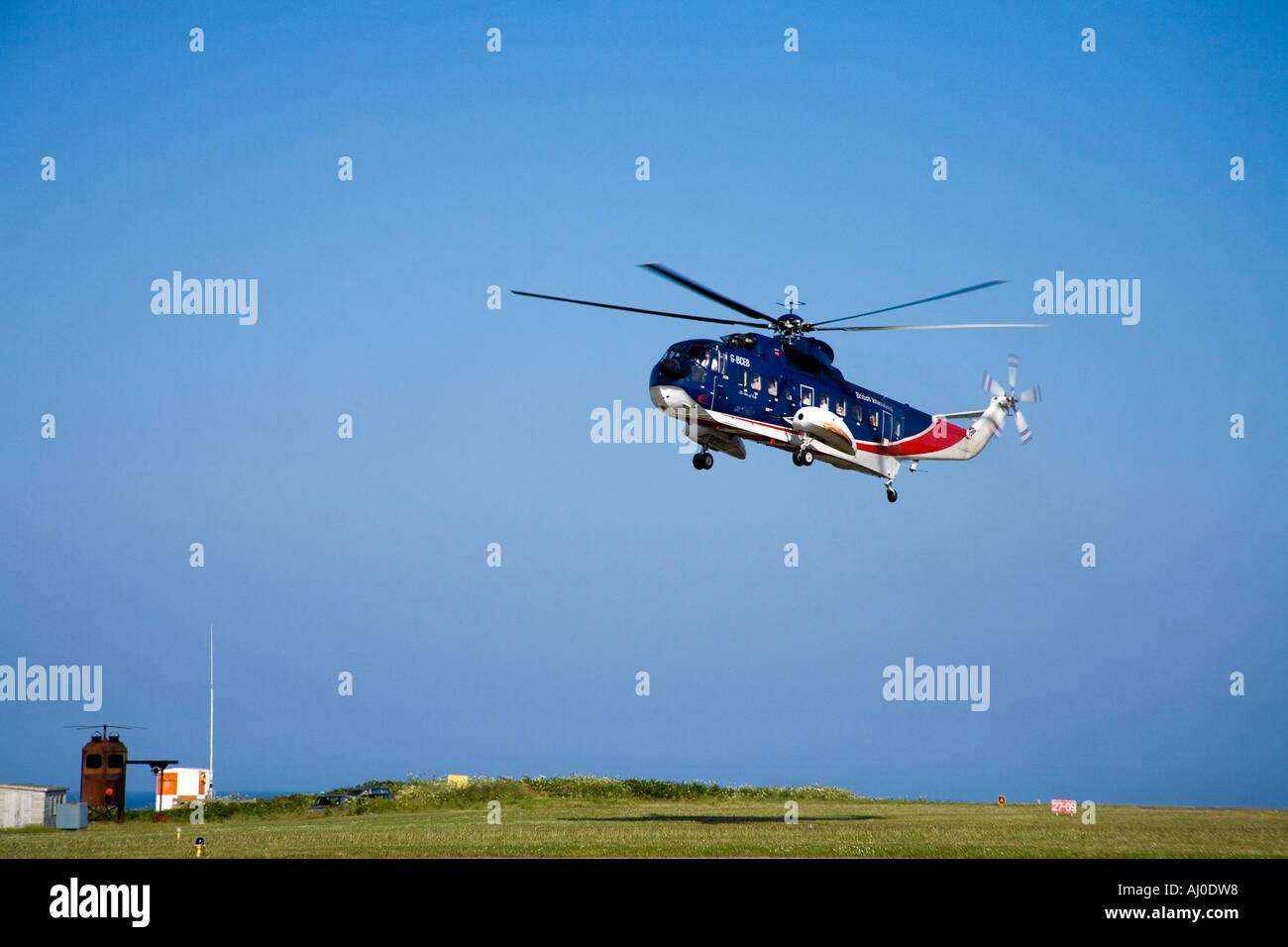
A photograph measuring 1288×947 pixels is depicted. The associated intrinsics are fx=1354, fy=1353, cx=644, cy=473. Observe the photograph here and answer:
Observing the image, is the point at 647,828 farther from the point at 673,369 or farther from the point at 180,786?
the point at 180,786

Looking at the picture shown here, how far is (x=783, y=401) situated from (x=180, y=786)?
45.3 meters

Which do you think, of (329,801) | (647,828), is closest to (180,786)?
(329,801)

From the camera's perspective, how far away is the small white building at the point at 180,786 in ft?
245

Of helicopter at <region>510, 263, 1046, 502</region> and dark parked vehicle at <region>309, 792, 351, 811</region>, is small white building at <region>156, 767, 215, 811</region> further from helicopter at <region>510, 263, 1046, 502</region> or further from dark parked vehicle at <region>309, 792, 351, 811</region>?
helicopter at <region>510, 263, 1046, 502</region>

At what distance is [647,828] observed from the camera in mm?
46500

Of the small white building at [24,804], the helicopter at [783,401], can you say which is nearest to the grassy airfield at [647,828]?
the small white building at [24,804]

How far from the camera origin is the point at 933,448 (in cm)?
5634

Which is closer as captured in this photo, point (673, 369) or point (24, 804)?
point (673, 369)

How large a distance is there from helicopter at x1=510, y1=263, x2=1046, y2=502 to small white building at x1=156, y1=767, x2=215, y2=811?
42.0 metres

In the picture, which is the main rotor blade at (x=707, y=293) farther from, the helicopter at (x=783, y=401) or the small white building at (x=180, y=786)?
the small white building at (x=180, y=786)
